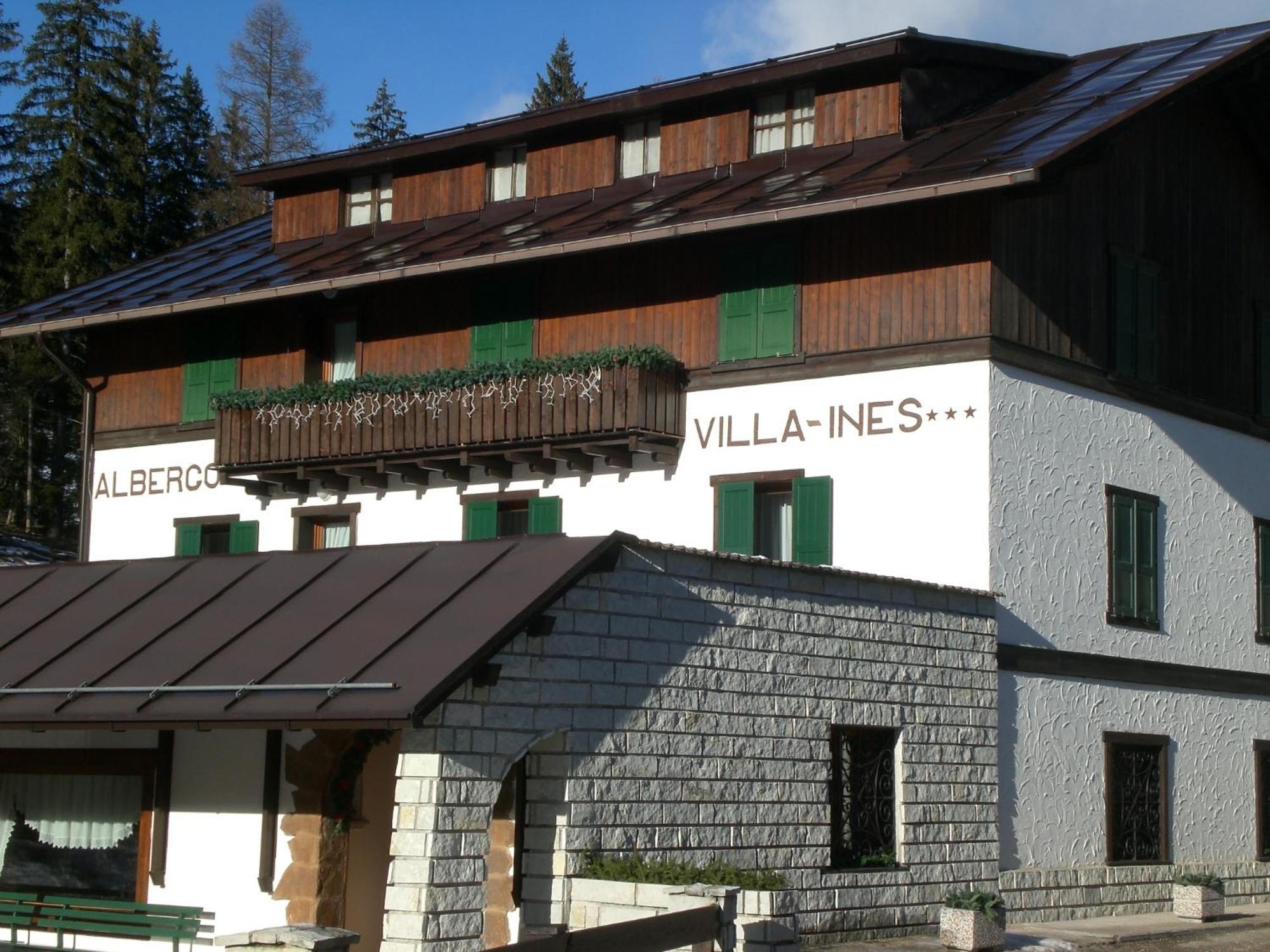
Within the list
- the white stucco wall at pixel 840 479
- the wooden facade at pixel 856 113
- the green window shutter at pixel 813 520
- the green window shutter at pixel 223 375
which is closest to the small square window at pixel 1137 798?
the white stucco wall at pixel 840 479

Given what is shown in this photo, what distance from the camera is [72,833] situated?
18.9 metres

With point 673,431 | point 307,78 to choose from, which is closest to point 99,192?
point 307,78

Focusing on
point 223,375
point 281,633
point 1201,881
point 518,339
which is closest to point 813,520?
point 518,339

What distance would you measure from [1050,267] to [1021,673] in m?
4.86

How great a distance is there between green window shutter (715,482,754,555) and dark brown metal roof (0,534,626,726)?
6.73 meters

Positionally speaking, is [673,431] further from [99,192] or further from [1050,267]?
[99,192]

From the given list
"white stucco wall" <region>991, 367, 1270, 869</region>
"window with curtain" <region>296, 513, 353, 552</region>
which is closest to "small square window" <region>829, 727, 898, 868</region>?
"white stucco wall" <region>991, 367, 1270, 869</region>

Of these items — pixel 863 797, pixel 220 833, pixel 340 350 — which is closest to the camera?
pixel 220 833

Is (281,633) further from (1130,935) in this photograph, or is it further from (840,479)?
(1130,935)

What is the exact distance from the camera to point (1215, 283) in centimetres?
2711

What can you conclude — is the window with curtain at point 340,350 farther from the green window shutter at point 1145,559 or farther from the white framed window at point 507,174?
the green window shutter at point 1145,559

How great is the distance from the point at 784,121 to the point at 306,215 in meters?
8.49

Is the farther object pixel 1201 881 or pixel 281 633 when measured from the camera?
pixel 1201 881

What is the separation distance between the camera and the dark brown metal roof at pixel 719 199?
22547 millimetres
